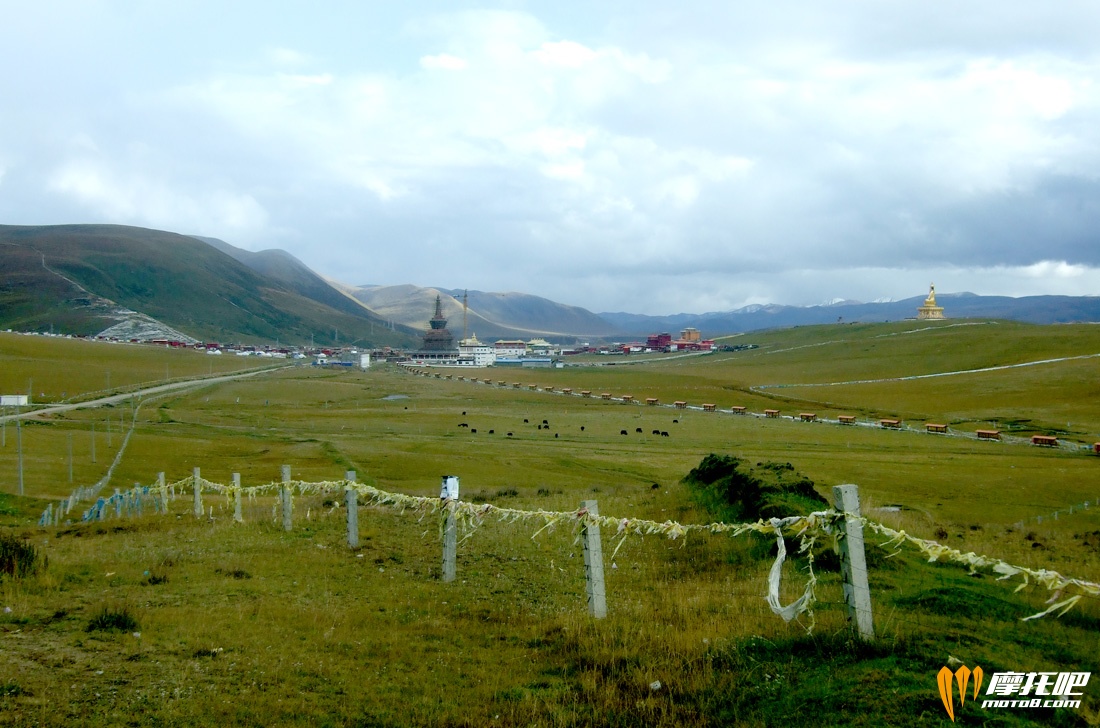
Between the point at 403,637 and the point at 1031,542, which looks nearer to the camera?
the point at 403,637

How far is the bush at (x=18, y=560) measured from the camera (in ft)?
35.6

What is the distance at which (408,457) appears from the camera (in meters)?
41.4

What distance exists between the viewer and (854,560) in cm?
707

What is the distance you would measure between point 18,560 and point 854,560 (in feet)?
35.6

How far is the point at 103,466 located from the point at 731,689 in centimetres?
3819

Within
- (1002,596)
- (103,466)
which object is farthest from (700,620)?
(103,466)

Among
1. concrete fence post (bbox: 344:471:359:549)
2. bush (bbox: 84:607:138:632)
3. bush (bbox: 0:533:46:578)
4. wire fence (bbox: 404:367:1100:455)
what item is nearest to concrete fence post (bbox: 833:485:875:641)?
bush (bbox: 84:607:138:632)

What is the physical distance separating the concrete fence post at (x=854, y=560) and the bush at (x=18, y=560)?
1036cm

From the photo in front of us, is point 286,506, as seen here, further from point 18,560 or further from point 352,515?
point 18,560

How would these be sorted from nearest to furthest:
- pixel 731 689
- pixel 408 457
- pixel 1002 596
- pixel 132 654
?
pixel 731 689, pixel 132 654, pixel 1002 596, pixel 408 457

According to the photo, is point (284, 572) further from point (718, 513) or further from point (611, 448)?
point (611, 448)

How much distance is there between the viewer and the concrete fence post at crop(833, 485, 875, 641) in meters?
7.09

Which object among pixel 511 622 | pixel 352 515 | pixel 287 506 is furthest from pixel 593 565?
pixel 287 506

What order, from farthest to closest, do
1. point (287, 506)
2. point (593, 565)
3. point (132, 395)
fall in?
point (132, 395), point (287, 506), point (593, 565)
